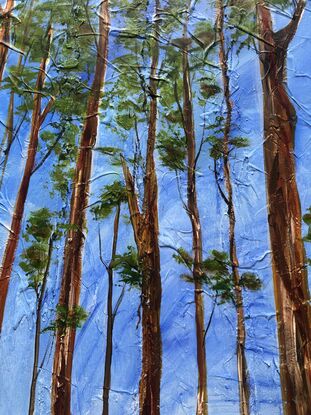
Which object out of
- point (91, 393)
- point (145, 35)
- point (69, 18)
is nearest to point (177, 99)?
point (145, 35)

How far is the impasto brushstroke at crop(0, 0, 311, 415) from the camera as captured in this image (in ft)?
5.70

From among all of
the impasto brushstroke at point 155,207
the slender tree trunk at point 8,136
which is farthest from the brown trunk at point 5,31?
the slender tree trunk at point 8,136

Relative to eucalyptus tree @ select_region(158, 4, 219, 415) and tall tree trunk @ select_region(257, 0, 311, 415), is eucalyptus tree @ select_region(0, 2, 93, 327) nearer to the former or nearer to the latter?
eucalyptus tree @ select_region(158, 4, 219, 415)

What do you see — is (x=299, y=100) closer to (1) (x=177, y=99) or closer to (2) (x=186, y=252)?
(1) (x=177, y=99)

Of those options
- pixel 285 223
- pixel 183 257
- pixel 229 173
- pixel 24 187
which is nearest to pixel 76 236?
pixel 24 187

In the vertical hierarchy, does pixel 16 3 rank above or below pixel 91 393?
above

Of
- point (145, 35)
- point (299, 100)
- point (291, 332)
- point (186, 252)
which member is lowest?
point (291, 332)

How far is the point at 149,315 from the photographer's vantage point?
180cm

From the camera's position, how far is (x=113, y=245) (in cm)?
189

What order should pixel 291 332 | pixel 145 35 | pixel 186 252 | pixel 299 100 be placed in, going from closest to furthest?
pixel 291 332, pixel 186 252, pixel 299 100, pixel 145 35

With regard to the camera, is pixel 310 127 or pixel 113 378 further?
pixel 310 127

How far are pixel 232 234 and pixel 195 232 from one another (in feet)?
0.44

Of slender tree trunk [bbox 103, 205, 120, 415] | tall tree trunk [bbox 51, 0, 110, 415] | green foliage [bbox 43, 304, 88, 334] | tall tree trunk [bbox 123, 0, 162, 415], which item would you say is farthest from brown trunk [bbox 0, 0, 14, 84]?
green foliage [bbox 43, 304, 88, 334]

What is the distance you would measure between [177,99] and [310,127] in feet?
1.73
